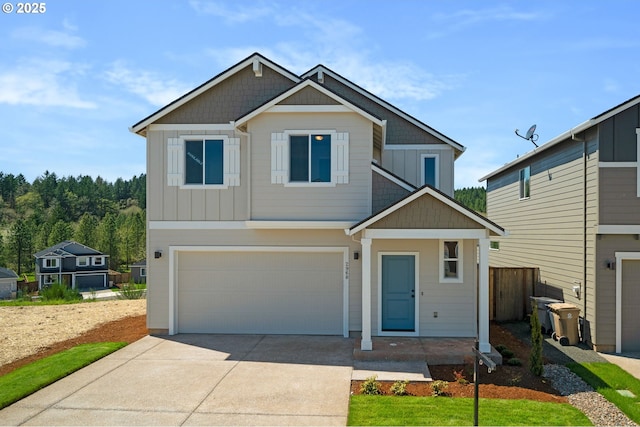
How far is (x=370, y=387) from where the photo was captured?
7492 millimetres

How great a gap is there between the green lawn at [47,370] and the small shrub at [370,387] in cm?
560

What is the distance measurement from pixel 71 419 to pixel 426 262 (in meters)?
8.07

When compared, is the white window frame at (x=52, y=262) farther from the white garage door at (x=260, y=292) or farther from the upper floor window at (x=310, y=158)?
the upper floor window at (x=310, y=158)

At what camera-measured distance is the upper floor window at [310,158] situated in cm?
1109

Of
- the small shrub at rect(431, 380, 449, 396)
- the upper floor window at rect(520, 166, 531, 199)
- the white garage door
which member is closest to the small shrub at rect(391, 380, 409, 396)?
the small shrub at rect(431, 380, 449, 396)

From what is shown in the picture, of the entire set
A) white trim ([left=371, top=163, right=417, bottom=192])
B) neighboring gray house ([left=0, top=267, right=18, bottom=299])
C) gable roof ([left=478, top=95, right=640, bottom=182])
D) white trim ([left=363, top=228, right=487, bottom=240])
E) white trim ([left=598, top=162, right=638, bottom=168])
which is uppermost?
gable roof ([left=478, top=95, right=640, bottom=182])

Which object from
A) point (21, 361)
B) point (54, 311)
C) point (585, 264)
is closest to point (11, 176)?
point (54, 311)

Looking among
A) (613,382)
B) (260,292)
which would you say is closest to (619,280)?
(613,382)

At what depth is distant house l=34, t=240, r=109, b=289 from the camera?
48969 millimetres

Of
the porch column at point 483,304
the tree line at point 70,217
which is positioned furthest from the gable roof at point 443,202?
the tree line at point 70,217

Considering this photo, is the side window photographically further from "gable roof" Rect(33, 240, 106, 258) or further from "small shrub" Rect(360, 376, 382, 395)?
"gable roof" Rect(33, 240, 106, 258)

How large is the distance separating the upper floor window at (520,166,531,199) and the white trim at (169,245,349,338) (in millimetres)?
Answer: 7484

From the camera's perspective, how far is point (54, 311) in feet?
51.1

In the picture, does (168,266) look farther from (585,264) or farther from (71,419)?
(585,264)
